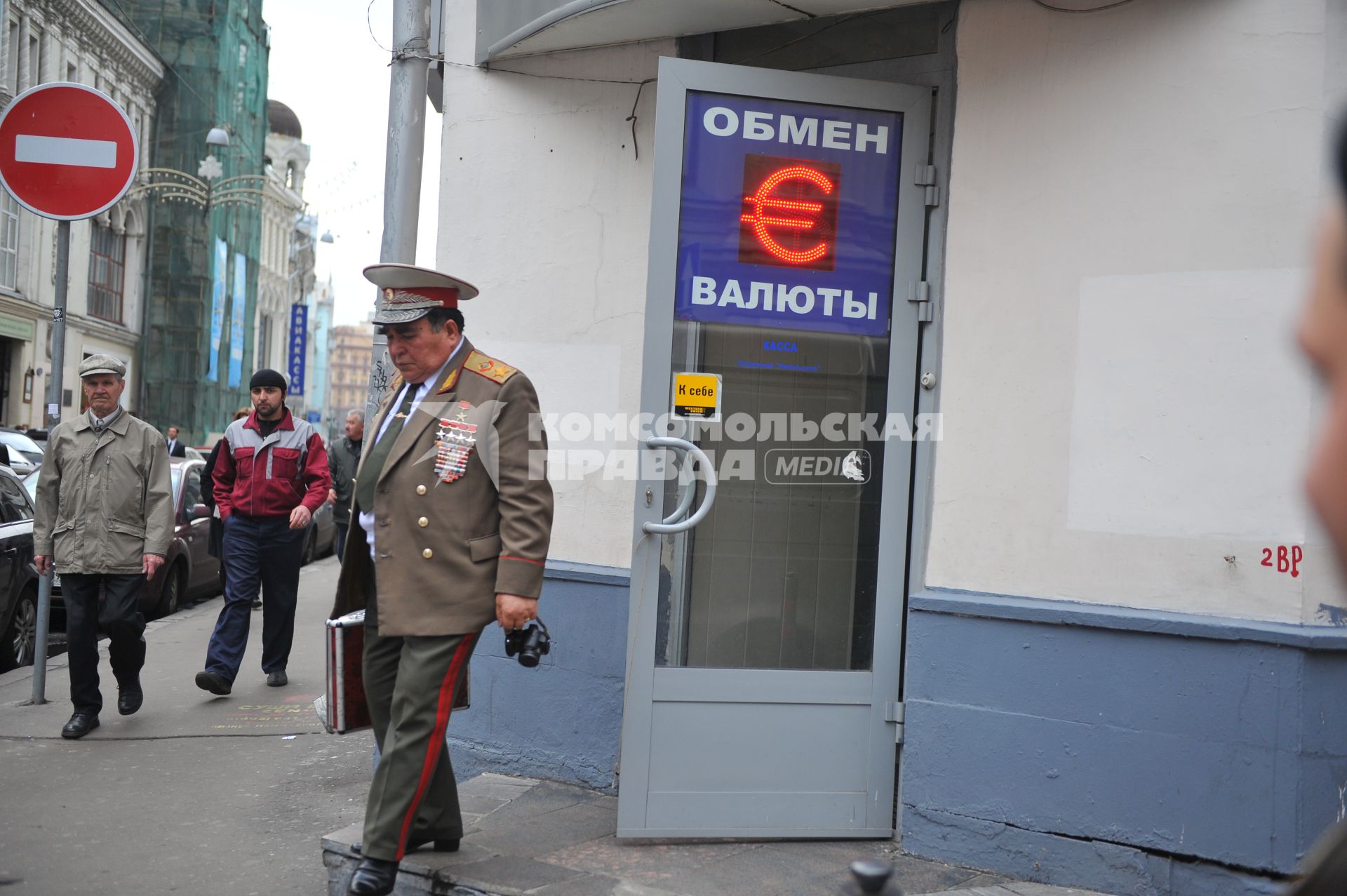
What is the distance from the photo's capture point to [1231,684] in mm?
4117

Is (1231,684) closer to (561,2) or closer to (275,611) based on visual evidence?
(561,2)

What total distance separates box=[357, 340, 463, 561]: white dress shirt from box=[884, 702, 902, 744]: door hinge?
195cm

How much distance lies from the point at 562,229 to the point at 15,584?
5397 mm

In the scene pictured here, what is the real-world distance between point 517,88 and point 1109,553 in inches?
124

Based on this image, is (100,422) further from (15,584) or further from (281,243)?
(281,243)

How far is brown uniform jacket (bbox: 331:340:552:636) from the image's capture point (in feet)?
13.7

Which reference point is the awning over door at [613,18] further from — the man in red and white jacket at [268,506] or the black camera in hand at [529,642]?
the man in red and white jacket at [268,506]

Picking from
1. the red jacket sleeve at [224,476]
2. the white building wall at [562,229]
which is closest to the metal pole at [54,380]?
the red jacket sleeve at [224,476]

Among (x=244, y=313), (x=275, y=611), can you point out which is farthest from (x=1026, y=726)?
(x=244, y=313)

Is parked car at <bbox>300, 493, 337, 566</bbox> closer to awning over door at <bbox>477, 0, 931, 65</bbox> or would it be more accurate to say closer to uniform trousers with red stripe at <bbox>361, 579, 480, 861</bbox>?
awning over door at <bbox>477, 0, 931, 65</bbox>

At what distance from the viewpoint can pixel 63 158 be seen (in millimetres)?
7238

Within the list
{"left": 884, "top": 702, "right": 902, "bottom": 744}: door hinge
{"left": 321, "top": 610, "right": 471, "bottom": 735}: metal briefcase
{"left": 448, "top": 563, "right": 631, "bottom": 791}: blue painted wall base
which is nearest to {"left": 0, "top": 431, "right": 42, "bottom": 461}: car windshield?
{"left": 448, "top": 563, "right": 631, "bottom": 791}: blue painted wall base

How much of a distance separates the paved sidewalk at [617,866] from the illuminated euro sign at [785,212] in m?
2.18

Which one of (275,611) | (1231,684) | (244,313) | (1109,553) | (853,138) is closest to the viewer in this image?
(1231,684)
